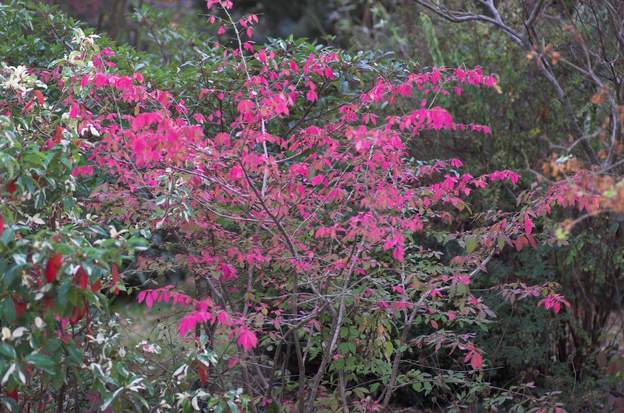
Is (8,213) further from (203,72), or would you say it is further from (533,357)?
(533,357)

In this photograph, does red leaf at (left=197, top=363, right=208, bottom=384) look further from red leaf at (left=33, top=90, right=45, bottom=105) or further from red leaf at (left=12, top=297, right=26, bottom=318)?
red leaf at (left=33, top=90, right=45, bottom=105)

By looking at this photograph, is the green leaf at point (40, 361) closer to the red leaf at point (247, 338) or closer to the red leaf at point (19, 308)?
the red leaf at point (19, 308)

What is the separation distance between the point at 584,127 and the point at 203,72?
8.55 feet

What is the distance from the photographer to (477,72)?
3.98 metres

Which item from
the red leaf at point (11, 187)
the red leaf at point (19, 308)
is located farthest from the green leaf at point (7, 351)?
the red leaf at point (11, 187)

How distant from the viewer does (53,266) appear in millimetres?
2967

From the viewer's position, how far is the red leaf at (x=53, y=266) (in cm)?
296

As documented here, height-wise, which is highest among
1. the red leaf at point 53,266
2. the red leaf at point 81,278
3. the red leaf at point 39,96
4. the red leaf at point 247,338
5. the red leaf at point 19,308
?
the red leaf at point 39,96

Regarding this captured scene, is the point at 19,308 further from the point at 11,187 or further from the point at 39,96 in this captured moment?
the point at 39,96

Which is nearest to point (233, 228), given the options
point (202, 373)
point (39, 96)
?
point (202, 373)

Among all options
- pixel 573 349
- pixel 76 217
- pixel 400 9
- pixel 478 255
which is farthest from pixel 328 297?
pixel 400 9

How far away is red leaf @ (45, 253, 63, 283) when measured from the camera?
9.71 feet

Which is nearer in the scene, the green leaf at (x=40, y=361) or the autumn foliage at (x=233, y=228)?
the green leaf at (x=40, y=361)

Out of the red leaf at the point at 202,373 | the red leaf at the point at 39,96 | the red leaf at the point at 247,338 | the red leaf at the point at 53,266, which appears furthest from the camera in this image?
the red leaf at the point at 39,96
